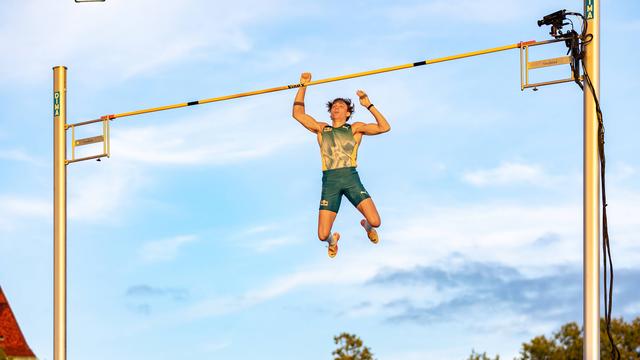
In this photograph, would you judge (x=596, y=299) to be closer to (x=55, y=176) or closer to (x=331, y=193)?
(x=331, y=193)

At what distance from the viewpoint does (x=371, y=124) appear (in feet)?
63.6

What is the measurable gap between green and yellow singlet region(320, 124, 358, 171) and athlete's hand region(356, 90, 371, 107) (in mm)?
468

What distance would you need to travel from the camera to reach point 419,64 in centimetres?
1900

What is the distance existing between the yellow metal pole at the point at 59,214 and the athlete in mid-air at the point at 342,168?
228 inches

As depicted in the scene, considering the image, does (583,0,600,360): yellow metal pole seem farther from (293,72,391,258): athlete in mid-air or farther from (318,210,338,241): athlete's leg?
(318,210,338,241): athlete's leg

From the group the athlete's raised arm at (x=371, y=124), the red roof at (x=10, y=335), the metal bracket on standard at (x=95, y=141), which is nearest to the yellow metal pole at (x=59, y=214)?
the metal bracket on standard at (x=95, y=141)

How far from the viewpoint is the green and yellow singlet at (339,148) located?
19344 millimetres

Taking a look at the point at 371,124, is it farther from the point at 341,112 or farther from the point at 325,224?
the point at 325,224

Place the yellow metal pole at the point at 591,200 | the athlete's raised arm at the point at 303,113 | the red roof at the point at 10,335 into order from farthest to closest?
the red roof at the point at 10,335 → the athlete's raised arm at the point at 303,113 → the yellow metal pole at the point at 591,200

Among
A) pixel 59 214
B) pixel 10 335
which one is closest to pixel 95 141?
pixel 59 214

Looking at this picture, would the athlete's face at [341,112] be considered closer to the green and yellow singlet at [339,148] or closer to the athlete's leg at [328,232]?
the green and yellow singlet at [339,148]

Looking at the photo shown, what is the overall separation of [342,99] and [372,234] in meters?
2.43

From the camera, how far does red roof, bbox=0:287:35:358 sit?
159 feet

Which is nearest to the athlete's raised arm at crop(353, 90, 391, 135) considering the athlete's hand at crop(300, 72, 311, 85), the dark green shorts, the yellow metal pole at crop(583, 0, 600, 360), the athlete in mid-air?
the athlete in mid-air
